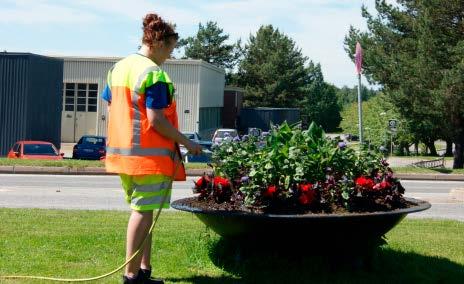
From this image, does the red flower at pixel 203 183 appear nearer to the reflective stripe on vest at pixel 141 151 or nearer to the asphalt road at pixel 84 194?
the reflective stripe on vest at pixel 141 151

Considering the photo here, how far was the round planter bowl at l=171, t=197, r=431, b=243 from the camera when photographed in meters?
5.26

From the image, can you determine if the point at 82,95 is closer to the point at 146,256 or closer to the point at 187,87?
the point at 187,87

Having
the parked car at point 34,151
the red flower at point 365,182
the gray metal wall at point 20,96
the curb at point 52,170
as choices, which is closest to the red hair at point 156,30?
the red flower at point 365,182

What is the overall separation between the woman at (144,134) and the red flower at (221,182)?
76 cm

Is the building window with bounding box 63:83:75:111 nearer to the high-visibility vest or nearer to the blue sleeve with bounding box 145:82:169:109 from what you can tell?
the high-visibility vest

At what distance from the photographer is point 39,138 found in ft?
111

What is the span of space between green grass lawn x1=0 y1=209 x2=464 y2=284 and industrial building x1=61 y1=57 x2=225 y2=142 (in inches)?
1547

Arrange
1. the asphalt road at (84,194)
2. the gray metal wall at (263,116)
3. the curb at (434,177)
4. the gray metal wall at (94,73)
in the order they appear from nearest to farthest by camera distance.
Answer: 1. the asphalt road at (84,194)
2. the curb at (434,177)
3. the gray metal wall at (94,73)
4. the gray metal wall at (263,116)

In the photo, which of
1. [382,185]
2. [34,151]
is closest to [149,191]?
[382,185]

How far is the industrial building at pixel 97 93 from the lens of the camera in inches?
1861

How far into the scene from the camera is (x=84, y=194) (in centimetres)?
1427

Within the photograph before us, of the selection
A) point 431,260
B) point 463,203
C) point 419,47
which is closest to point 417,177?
point 419,47

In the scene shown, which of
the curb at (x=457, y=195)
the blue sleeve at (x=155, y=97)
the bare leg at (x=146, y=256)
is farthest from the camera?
the curb at (x=457, y=195)

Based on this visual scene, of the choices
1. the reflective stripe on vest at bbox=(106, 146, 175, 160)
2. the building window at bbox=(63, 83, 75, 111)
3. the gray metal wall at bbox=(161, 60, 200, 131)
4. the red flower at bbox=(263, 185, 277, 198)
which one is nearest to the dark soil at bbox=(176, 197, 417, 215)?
the red flower at bbox=(263, 185, 277, 198)
